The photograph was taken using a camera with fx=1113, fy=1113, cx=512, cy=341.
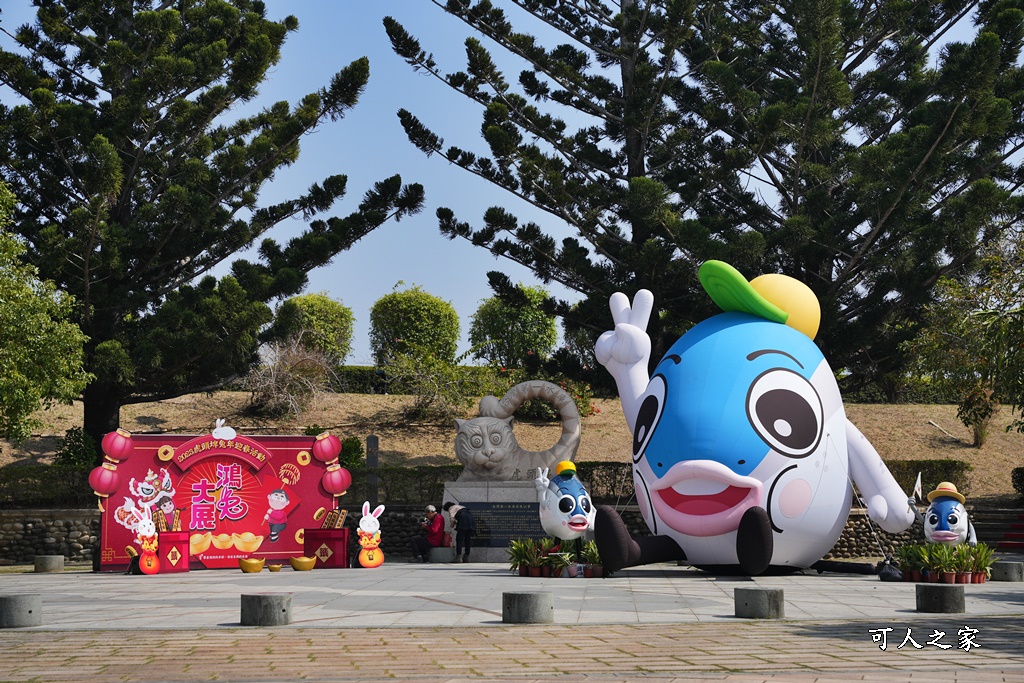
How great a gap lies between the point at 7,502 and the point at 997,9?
18.9 m

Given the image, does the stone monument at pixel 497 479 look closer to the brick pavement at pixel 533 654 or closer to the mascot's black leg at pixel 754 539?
the mascot's black leg at pixel 754 539

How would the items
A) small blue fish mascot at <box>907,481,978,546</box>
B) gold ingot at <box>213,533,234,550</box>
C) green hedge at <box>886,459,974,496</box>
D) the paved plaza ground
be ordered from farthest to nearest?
green hedge at <box>886,459,974,496</box>
gold ingot at <box>213,533,234,550</box>
small blue fish mascot at <box>907,481,978,546</box>
the paved plaza ground

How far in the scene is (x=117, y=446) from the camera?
15.4 m

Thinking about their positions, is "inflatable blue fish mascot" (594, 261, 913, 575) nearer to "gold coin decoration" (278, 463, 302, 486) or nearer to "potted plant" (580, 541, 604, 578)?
"potted plant" (580, 541, 604, 578)

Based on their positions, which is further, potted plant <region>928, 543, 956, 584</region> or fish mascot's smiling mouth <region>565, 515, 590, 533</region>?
fish mascot's smiling mouth <region>565, 515, 590, 533</region>

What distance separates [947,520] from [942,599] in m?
4.19

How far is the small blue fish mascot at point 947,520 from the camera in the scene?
1286 cm

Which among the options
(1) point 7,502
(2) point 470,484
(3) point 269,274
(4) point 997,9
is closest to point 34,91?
(3) point 269,274

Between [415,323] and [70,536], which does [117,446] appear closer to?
[70,536]

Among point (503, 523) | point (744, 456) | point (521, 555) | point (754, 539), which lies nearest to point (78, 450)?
point (503, 523)

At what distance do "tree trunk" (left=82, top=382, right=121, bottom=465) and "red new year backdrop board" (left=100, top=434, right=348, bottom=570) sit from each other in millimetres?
6779

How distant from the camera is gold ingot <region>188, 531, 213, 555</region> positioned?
15726mm

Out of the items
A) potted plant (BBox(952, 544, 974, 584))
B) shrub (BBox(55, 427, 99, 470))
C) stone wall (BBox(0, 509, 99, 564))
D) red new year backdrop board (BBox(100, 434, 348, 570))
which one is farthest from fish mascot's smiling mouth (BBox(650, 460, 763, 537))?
shrub (BBox(55, 427, 99, 470))

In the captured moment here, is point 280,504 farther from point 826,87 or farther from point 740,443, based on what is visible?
point 826,87
